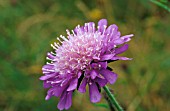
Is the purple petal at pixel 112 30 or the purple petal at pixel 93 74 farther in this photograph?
the purple petal at pixel 112 30

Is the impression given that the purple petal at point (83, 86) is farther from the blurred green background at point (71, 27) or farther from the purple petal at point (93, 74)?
the blurred green background at point (71, 27)

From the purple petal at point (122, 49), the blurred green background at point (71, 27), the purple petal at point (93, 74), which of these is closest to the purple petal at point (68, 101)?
the purple petal at point (93, 74)

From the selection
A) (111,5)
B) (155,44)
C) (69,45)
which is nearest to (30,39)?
(111,5)

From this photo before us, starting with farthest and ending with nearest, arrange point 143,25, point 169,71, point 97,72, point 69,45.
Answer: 1. point 143,25
2. point 169,71
3. point 69,45
4. point 97,72

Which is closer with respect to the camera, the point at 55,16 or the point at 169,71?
the point at 169,71

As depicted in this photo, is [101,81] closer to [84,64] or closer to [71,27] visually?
[84,64]

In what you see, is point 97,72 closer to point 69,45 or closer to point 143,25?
point 69,45

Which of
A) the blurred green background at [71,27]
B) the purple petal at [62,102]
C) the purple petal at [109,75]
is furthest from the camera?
the blurred green background at [71,27]

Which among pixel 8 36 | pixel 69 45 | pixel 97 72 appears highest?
pixel 8 36
